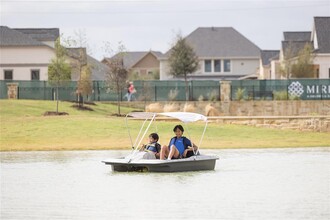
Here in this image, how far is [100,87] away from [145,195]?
166 ft

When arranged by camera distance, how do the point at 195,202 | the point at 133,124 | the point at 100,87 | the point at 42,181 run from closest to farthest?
the point at 195,202, the point at 42,181, the point at 133,124, the point at 100,87

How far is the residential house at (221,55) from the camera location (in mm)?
117250

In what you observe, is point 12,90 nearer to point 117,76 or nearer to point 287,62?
point 117,76

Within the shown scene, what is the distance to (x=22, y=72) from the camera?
3408 inches

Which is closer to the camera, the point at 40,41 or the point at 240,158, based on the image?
the point at 240,158

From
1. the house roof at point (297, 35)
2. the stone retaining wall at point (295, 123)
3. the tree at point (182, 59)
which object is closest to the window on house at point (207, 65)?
the house roof at point (297, 35)

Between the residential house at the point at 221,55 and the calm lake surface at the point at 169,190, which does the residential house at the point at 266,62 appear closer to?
the residential house at the point at 221,55

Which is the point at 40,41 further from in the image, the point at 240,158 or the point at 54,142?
the point at 240,158

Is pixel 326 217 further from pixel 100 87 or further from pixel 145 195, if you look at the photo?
pixel 100 87

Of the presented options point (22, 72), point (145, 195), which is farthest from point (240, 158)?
point (22, 72)

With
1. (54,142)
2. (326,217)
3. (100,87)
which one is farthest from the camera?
(100,87)

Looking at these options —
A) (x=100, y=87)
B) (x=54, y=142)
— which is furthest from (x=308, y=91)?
(x=54, y=142)

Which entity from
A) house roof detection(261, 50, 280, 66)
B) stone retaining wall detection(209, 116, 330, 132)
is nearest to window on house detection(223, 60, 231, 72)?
house roof detection(261, 50, 280, 66)

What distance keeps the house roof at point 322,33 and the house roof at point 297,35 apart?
984cm
